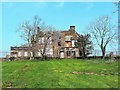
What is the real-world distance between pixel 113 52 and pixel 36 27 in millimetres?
16496

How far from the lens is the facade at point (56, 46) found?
60.5m

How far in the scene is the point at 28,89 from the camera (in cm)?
1245

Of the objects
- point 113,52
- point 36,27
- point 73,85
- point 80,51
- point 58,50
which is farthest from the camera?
point 58,50

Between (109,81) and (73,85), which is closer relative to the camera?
(73,85)

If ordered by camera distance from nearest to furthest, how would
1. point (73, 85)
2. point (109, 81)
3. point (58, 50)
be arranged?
1. point (73, 85)
2. point (109, 81)
3. point (58, 50)

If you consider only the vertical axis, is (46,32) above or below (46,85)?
above

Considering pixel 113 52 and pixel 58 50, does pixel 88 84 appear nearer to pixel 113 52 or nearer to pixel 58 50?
pixel 113 52

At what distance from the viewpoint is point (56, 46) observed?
2697 inches

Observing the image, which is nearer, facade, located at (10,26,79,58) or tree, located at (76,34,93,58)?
tree, located at (76,34,93,58)

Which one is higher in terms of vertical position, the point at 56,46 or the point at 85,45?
the point at 56,46

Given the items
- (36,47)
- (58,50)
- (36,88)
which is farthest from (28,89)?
(58,50)

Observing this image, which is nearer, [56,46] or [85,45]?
[85,45]

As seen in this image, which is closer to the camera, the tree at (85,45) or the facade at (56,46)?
the tree at (85,45)

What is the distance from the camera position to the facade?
198ft
